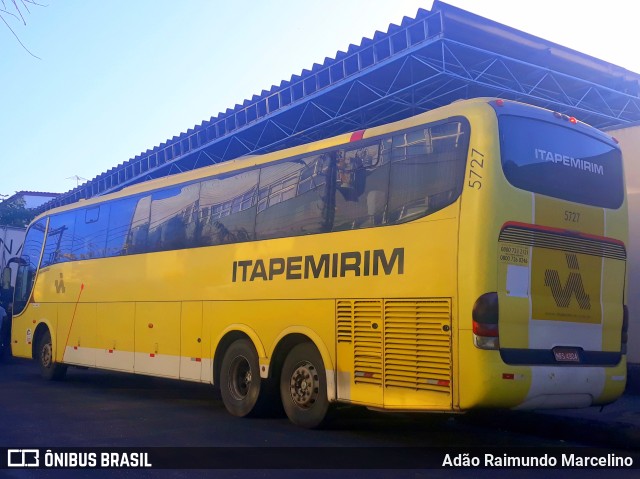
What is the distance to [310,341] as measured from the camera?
34.3 feet

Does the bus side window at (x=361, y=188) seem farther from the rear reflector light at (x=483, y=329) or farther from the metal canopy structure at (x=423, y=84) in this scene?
the metal canopy structure at (x=423, y=84)

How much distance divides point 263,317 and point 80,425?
9.20ft

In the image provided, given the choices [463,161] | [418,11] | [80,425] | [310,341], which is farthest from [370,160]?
[418,11]

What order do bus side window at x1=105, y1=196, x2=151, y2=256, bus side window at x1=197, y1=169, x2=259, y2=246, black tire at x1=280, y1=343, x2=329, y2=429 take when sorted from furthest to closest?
bus side window at x1=105, y1=196, x2=151, y2=256 < bus side window at x1=197, y1=169, x2=259, y2=246 < black tire at x1=280, y1=343, x2=329, y2=429

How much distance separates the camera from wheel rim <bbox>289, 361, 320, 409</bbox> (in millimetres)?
10242

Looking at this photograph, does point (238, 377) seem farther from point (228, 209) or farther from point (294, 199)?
point (294, 199)

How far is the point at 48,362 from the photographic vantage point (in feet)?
55.7

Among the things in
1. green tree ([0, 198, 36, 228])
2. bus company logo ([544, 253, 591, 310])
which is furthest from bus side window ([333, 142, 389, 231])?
green tree ([0, 198, 36, 228])

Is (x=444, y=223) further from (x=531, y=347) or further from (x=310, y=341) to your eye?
(x=310, y=341)

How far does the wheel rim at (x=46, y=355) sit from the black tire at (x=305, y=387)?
320 inches

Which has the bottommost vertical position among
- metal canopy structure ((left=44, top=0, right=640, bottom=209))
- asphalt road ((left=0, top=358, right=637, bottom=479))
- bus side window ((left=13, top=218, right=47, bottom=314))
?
asphalt road ((left=0, top=358, right=637, bottom=479))

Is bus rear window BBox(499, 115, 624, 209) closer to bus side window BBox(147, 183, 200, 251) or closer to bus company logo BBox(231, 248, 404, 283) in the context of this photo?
bus company logo BBox(231, 248, 404, 283)

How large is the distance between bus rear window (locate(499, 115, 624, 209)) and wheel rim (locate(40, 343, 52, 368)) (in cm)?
1188

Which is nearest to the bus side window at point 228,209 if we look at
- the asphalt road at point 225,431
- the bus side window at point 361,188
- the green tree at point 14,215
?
the bus side window at point 361,188
